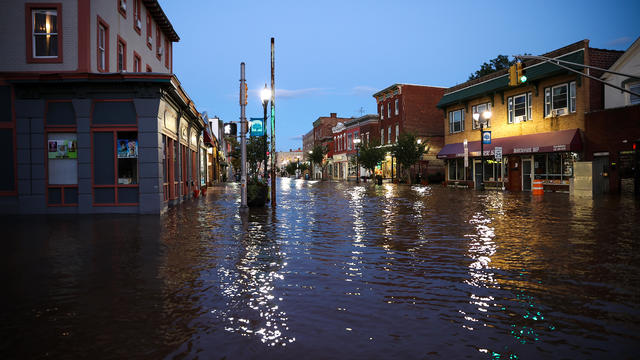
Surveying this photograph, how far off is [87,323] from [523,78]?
20371 millimetres

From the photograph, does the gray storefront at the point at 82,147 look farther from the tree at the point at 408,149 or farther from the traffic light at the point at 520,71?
the tree at the point at 408,149

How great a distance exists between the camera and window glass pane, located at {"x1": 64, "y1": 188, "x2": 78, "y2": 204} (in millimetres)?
17984

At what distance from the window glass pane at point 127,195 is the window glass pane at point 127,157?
0.27 meters

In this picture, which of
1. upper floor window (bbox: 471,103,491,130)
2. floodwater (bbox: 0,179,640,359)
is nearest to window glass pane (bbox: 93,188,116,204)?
floodwater (bbox: 0,179,640,359)

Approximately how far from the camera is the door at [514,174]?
3638 centimetres

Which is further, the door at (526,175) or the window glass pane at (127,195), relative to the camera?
the door at (526,175)

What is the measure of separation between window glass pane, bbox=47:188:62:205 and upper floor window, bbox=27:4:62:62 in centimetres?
516

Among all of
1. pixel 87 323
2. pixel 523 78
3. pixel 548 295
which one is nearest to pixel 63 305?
pixel 87 323

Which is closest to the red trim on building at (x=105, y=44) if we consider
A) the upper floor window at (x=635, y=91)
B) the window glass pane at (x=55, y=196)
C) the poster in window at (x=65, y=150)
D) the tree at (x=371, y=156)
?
the poster in window at (x=65, y=150)

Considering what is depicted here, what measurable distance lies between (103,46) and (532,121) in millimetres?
30234

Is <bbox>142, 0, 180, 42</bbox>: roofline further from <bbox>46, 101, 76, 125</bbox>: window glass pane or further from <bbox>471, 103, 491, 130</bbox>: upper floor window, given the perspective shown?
<bbox>471, 103, 491, 130</bbox>: upper floor window

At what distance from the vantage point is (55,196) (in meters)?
17.9

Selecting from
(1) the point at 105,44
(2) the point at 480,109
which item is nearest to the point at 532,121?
(2) the point at 480,109

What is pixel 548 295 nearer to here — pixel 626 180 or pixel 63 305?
pixel 63 305
